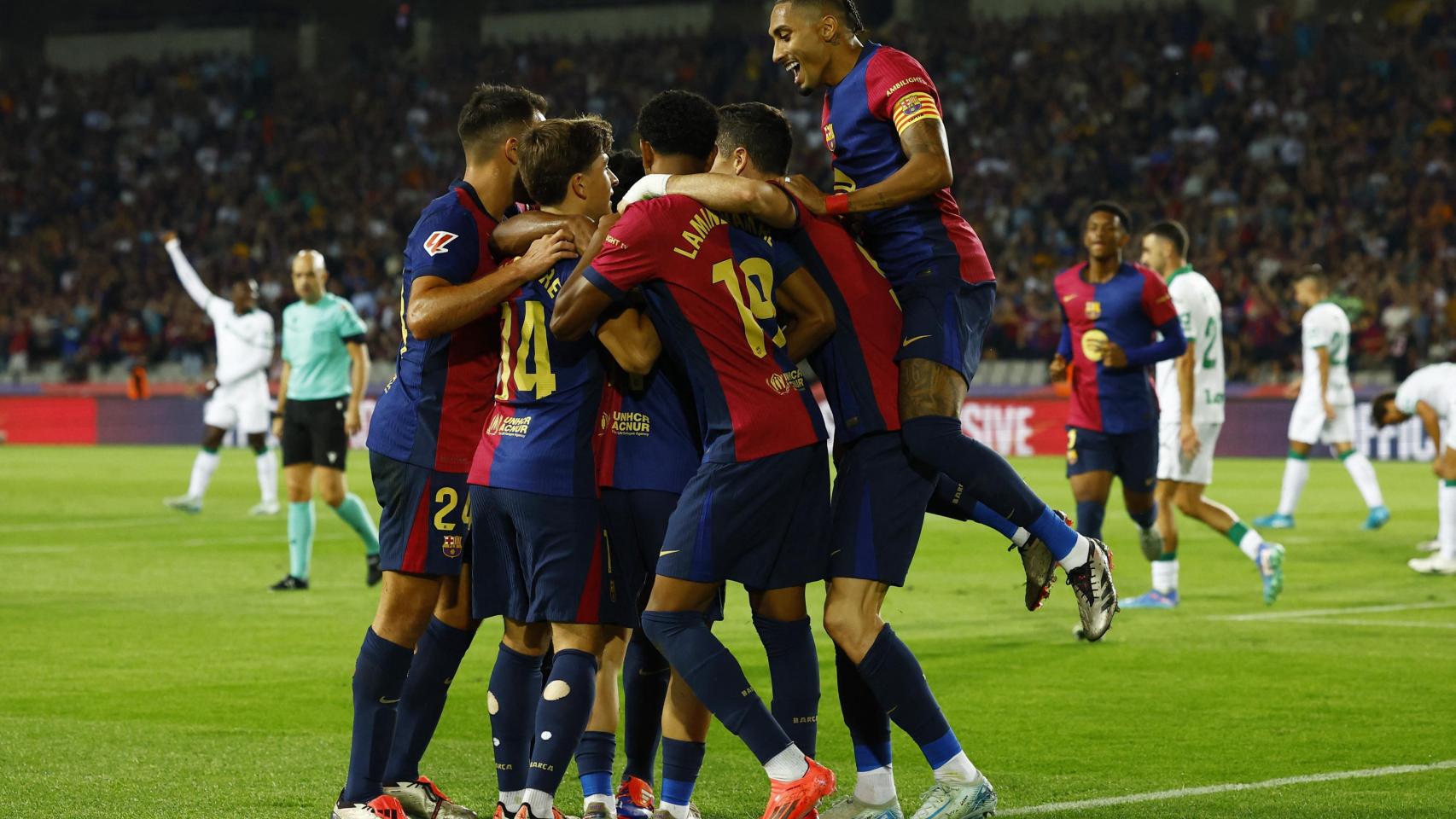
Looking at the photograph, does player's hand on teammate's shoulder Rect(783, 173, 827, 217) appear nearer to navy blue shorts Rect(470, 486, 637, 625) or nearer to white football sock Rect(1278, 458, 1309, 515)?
navy blue shorts Rect(470, 486, 637, 625)

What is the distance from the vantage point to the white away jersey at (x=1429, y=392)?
13.9 metres

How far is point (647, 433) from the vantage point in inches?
217

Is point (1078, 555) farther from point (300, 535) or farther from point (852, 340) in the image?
point (300, 535)

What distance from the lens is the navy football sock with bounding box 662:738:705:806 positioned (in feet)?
18.2

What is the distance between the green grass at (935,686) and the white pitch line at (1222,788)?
2.9 inches

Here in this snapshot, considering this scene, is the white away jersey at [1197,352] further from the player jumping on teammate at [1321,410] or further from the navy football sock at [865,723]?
the navy football sock at [865,723]

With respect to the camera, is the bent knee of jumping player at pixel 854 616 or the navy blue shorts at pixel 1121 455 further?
the navy blue shorts at pixel 1121 455

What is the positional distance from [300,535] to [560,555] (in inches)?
298

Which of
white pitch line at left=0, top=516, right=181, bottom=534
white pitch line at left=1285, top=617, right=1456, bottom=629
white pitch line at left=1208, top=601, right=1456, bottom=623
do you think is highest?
white pitch line at left=1285, top=617, right=1456, bottom=629

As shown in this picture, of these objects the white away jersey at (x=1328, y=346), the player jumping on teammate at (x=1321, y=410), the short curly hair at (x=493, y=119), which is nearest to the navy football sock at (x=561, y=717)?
the short curly hair at (x=493, y=119)

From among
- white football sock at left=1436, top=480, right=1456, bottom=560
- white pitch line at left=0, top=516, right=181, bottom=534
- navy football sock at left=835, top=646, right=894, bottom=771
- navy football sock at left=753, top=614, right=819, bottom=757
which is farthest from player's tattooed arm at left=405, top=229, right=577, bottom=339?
white pitch line at left=0, top=516, right=181, bottom=534

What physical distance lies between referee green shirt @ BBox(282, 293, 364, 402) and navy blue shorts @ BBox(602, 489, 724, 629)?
25.5 ft

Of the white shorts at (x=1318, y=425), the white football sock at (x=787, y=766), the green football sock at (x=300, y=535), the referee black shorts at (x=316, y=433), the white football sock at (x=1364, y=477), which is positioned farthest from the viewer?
the white shorts at (x=1318, y=425)

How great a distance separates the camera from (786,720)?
544cm
